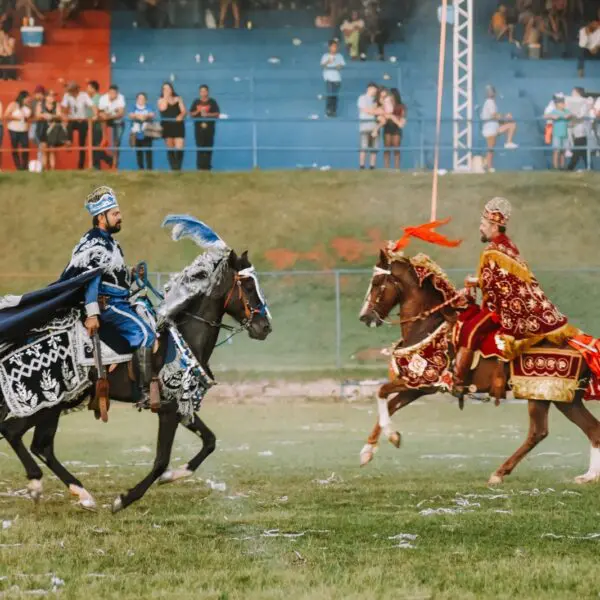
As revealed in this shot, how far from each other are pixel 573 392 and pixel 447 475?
5.11 feet

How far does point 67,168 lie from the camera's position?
3106 cm

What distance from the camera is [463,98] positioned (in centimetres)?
3069

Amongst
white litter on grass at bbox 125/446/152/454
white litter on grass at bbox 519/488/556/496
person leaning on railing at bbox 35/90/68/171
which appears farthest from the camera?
person leaning on railing at bbox 35/90/68/171

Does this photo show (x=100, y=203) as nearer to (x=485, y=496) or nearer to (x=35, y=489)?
(x=35, y=489)

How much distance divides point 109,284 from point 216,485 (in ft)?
7.81

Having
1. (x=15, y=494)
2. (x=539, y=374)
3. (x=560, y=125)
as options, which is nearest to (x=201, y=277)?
(x=15, y=494)

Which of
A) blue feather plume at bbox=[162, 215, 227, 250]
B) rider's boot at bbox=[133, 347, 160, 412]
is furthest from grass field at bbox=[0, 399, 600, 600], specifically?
blue feather plume at bbox=[162, 215, 227, 250]

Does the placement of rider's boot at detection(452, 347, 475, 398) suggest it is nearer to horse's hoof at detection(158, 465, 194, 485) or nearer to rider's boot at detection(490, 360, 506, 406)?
rider's boot at detection(490, 360, 506, 406)

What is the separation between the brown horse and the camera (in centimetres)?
1355

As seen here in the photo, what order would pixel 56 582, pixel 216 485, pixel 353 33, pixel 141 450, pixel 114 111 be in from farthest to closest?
pixel 353 33, pixel 114 111, pixel 141 450, pixel 216 485, pixel 56 582

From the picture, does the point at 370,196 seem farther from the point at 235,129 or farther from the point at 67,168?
the point at 67,168

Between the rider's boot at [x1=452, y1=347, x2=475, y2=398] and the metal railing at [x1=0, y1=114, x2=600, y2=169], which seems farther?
the metal railing at [x1=0, y1=114, x2=600, y2=169]

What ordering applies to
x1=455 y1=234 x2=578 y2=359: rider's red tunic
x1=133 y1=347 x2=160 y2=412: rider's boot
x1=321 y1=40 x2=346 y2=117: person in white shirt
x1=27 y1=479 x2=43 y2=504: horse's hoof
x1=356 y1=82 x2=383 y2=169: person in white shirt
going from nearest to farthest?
x1=133 y1=347 x2=160 y2=412: rider's boot
x1=27 y1=479 x2=43 y2=504: horse's hoof
x1=455 y1=234 x2=578 y2=359: rider's red tunic
x1=356 y1=82 x2=383 y2=169: person in white shirt
x1=321 y1=40 x2=346 y2=117: person in white shirt

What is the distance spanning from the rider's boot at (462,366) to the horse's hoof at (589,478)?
1338mm
